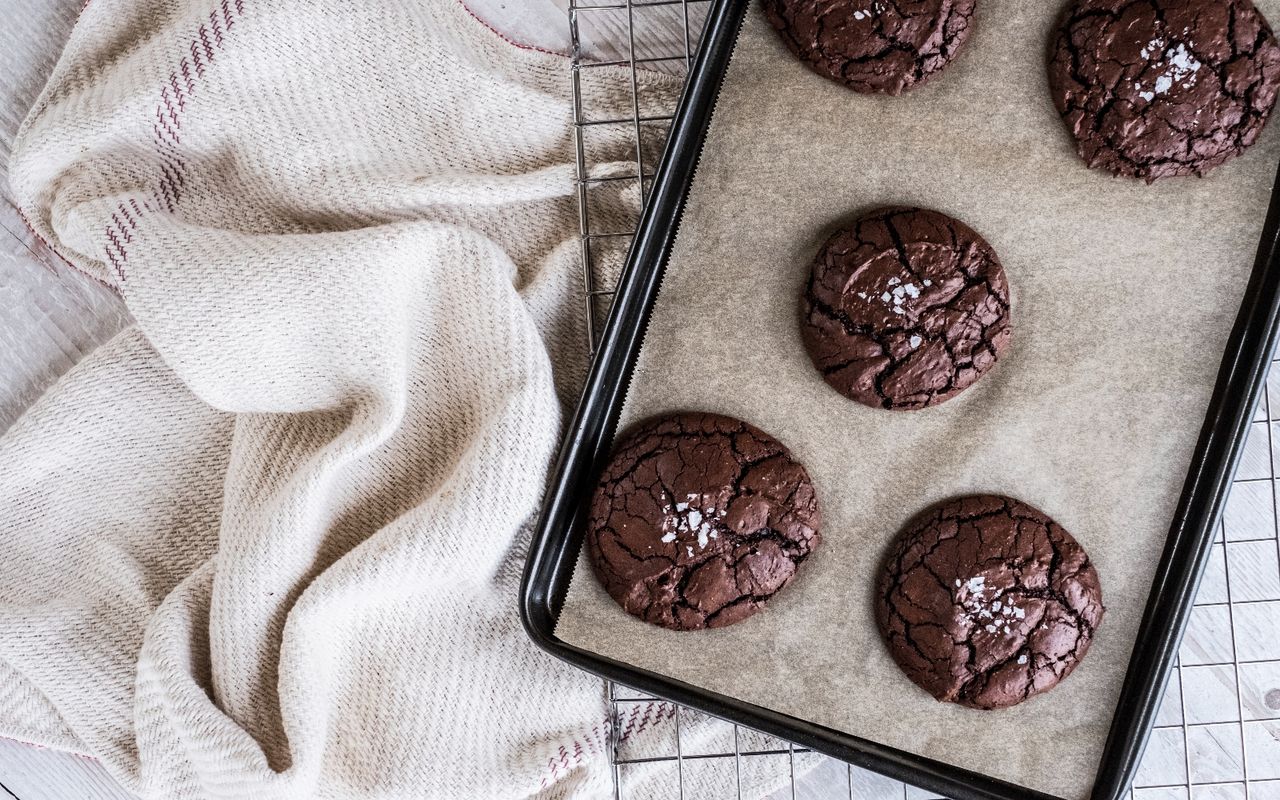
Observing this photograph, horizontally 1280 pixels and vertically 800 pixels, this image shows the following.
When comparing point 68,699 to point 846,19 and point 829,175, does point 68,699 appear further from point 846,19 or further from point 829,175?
point 846,19

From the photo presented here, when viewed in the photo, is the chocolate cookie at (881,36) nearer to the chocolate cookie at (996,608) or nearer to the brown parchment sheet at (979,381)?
the brown parchment sheet at (979,381)

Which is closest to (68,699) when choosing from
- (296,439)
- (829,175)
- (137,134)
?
(296,439)

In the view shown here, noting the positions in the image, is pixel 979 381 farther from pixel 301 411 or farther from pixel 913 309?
pixel 301 411

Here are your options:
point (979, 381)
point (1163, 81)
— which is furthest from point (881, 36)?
point (979, 381)

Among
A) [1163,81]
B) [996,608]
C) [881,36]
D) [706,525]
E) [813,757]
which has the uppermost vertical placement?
[881,36]

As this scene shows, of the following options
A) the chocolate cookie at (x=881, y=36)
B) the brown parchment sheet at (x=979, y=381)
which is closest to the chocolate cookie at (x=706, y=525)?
the brown parchment sheet at (x=979, y=381)

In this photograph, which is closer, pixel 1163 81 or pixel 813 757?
pixel 1163 81

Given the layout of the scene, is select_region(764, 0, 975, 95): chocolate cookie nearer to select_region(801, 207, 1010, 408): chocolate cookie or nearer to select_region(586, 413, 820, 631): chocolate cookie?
select_region(801, 207, 1010, 408): chocolate cookie
